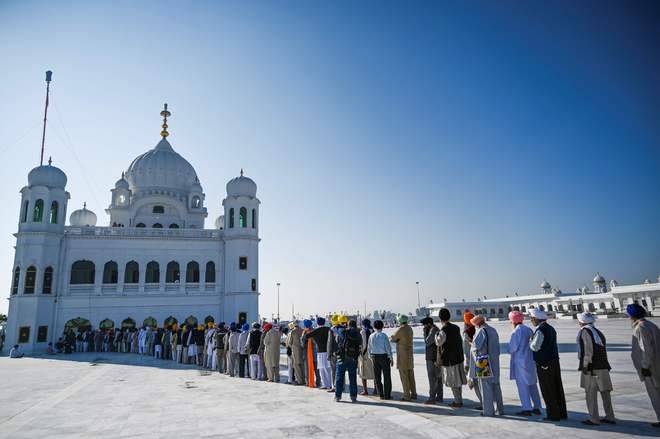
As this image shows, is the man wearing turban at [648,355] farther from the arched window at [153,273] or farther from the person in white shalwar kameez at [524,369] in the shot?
the arched window at [153,273]

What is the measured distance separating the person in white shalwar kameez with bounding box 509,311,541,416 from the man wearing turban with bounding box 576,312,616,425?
0.78 m

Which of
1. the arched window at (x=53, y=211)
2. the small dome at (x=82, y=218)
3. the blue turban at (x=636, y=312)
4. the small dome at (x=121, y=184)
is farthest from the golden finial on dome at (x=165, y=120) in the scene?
the blue turban at (x=636, y=312)

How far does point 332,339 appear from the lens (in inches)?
396

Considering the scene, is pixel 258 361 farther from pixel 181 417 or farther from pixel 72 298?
pixel 72 298

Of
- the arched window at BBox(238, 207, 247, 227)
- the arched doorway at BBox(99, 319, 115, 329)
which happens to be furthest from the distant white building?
the arched doorway at BBox(99, 319, 115, 329)

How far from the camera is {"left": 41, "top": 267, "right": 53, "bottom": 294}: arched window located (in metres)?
29.6

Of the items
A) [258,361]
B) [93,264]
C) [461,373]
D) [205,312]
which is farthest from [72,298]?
[461,373]

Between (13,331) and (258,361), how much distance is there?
24679 mm

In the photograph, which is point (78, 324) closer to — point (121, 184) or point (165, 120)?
point (121, 184)

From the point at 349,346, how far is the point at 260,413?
2345mm

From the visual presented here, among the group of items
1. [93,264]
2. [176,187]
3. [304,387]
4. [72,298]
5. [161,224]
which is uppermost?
[176,187]

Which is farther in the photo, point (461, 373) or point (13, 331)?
point (13, 331)

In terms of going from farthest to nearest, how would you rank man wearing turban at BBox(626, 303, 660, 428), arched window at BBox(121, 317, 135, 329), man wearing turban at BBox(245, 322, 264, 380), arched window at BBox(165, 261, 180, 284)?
1. arched window at BBox(165, 261, 180, 284)
2. arched window at BBox(121, 317, 135, 329)
3. man wearing turban at BBox(245, 322, 264, 380)
4. man wearing turban at BBox(626, 303, 660, 428)

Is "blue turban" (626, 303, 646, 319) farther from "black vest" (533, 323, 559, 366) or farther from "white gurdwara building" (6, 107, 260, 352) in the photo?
"white gurdwara building" (6, 107, 260, 352)
